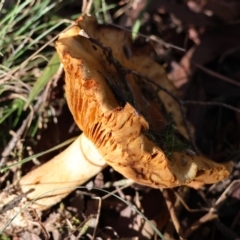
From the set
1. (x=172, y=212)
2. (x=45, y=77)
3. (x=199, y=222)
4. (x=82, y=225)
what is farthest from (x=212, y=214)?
(x=45, y=77)

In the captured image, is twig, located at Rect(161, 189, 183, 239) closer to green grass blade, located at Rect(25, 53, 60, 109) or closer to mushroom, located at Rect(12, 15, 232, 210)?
mushroom, located at Rect(12, 15, 232, 210)

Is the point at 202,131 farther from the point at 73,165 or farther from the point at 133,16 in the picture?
the point at 73,165

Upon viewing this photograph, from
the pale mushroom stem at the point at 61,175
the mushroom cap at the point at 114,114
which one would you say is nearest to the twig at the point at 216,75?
the mushroom cap at the point at 114,114

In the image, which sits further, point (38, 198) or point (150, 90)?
point (150, 90)

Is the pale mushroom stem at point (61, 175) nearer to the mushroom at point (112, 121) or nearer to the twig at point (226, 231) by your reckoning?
the mushroom at point (112, 121)

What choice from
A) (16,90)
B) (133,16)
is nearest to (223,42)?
(133,16)

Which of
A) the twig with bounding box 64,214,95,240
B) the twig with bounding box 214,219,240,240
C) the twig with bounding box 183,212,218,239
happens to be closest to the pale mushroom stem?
the twig with bounding box 64,214,95,240

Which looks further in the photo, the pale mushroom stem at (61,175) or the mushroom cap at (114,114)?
the pale mushroom stem at (61,175)
